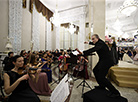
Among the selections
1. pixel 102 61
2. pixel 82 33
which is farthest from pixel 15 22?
pixel 102 61

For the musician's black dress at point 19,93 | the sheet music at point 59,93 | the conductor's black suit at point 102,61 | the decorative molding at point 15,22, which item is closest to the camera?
the sheet music at point 59,93

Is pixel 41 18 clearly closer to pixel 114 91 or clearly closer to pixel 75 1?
pixel 75 1

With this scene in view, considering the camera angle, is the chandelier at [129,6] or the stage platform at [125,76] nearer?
the stage platform at [125,76]

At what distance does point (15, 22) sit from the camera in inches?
245

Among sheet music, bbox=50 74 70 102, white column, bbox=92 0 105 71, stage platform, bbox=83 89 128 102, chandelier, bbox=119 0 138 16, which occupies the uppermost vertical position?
chandelier, bbox=119 0 138 16

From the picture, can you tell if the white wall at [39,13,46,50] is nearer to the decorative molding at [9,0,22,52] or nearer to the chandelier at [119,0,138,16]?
the decorative molding at [9,0,22,52]

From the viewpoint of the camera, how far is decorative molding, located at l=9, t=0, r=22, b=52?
6.03 m

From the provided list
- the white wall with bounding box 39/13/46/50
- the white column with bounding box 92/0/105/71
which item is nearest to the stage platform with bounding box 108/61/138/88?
the white column with bounding box 92/0/105/71

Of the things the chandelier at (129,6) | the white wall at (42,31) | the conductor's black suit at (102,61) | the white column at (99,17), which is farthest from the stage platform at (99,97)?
the white wall at (42,31)

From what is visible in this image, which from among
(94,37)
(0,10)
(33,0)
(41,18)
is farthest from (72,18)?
(94,37)

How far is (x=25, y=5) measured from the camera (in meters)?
7.03

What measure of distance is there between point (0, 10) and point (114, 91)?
24.4 feet

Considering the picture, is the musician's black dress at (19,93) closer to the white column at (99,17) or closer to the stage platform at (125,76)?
the stage platform at (125,76)

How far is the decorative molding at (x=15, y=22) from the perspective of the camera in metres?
6.03
